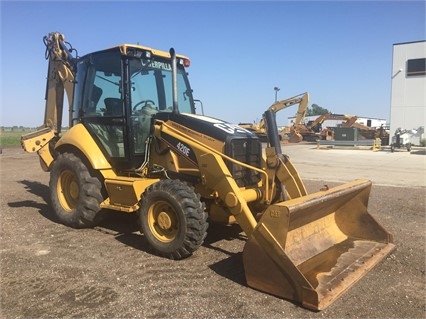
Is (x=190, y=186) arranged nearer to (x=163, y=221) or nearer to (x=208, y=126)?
(x=163, y=221)

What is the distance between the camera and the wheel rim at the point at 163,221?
16.3 feet

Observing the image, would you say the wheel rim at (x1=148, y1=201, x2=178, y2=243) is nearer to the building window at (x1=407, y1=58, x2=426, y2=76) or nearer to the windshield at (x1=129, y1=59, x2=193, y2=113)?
the windshield at (x1=129, y1=59, x2=193, y2=113)

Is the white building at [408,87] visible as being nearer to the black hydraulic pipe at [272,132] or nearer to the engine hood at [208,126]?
the black hydraulic pipe at [272,132]

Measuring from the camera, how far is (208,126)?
214 inches

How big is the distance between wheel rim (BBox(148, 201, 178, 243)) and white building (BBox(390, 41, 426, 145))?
101 ft

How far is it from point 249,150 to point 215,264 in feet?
5.61

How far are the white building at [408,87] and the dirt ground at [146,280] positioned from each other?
2862 centimetres

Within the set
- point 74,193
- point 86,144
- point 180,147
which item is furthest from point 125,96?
point 74,193

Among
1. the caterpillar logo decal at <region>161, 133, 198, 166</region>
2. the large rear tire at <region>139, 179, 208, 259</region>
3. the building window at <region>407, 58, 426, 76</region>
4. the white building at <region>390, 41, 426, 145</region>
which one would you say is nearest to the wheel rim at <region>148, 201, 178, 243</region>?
the large rear tire at <region>139, 179, 208, 259</region>

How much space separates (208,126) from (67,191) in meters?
2.91

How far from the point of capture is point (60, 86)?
838cm

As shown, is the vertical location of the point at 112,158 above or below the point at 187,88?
below

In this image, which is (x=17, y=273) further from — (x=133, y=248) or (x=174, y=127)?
(x=174, y=127)

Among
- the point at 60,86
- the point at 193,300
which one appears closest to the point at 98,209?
the point at 193,300
